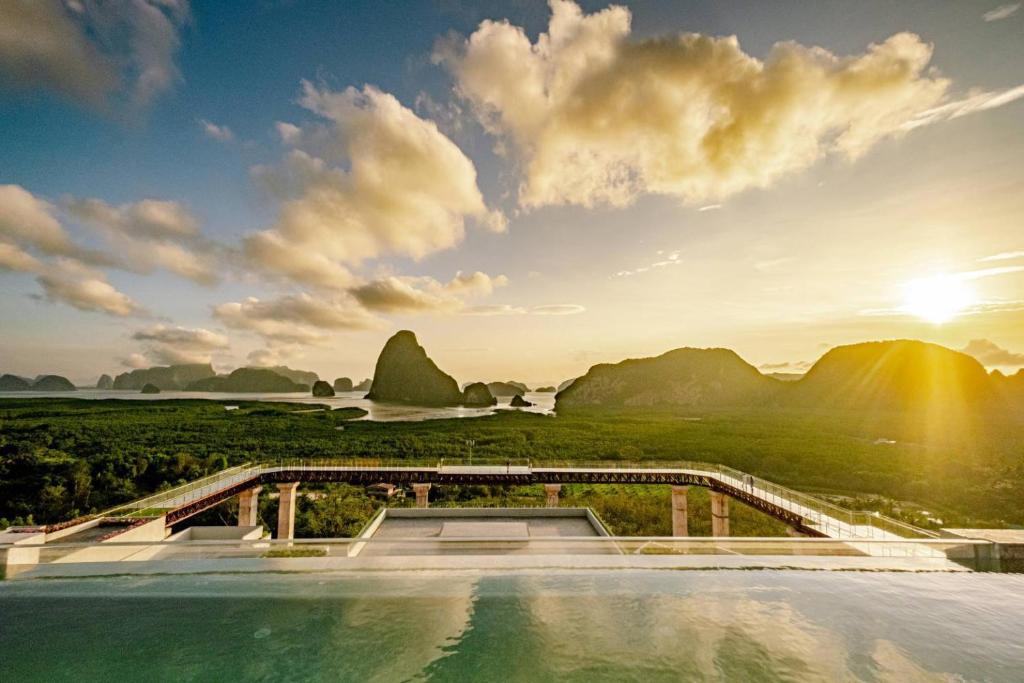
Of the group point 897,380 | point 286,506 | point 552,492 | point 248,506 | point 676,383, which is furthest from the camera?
point 676,383

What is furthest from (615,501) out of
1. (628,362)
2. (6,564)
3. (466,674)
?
(628,362)

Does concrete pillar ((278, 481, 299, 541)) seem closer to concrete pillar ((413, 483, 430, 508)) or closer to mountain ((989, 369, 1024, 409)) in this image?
concrete pillar ((413, 483, 430, 508))

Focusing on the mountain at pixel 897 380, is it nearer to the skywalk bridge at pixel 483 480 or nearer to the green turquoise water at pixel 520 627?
the skywalk bridge at pixel 483 480

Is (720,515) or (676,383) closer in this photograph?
(720,515)

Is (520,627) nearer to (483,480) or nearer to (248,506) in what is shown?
(483,480)

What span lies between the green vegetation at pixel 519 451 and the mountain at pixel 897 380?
118 feet

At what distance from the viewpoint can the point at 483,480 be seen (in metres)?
27.3

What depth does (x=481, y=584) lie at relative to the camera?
31.9 ft

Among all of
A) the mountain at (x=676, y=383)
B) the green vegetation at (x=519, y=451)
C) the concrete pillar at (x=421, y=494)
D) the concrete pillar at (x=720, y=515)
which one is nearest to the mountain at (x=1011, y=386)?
the green vegetation at (x=519, y=451)

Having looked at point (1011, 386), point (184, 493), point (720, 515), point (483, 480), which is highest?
point (1011, 386)

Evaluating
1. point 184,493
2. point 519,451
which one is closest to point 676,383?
point 519,451

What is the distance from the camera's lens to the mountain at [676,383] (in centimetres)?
17588

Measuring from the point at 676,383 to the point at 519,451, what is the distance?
131 metres

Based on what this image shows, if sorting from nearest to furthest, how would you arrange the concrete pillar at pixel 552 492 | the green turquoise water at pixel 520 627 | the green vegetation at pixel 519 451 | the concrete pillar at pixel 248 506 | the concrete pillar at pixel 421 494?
1. the green turquoise water at pixel 520 627
2. the concrete pillar at pixel 248 506
3. the concrete pillar at pixel 421 494
4. the concrete pillar at pixel 552 492
5. the green vegetation at pixel 519 451
